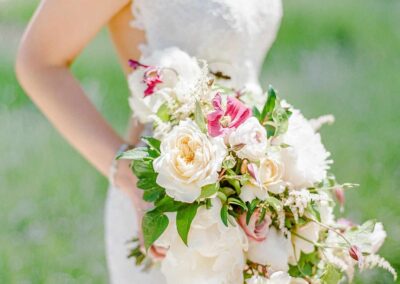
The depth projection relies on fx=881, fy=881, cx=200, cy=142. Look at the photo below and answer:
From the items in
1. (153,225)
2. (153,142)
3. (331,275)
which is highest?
(153,142)

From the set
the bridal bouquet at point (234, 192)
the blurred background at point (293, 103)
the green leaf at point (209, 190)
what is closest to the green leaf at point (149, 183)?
the bridal bouquet at point (234, 192)

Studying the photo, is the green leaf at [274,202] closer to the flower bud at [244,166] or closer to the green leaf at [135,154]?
the flower bud at [244,166]

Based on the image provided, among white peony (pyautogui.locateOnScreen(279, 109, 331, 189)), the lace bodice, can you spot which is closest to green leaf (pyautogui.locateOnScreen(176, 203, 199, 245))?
white peony (pyautogui.locateOnScreen(279, 109, 331, 189))

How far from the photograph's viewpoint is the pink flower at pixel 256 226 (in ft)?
5.81

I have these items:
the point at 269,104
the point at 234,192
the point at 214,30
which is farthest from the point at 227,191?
the point at 214,30

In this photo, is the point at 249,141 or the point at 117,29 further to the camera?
the point at 117,29

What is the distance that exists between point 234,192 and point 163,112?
0.24 meters

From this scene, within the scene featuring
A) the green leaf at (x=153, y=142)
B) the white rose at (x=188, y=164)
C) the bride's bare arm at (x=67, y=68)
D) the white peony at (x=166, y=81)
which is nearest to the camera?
the white rose at (x=188, y=164)

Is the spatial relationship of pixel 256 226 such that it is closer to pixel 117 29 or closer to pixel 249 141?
pixel 249 141

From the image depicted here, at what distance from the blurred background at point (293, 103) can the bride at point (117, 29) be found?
1815 millimetres

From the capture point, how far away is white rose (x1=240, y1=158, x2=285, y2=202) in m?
1.73

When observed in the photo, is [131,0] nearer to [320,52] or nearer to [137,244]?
[137,244]

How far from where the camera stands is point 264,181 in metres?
1.74

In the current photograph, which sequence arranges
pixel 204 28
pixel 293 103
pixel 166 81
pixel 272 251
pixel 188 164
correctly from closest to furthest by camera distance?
1. pixel 188 164
2. pixel 272 251
3. pixel 166 81
4. pixel 204 28
5. pixel 293 103
